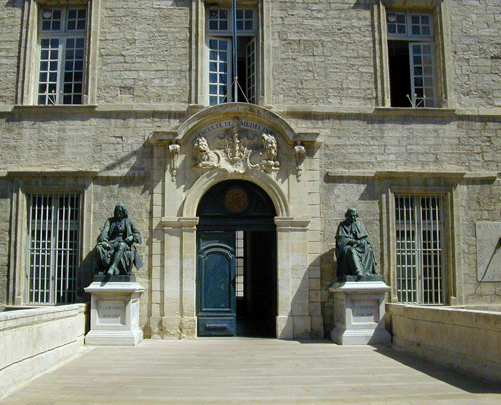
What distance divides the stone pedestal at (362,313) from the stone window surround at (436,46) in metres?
3.67

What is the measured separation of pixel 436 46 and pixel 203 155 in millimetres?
5223

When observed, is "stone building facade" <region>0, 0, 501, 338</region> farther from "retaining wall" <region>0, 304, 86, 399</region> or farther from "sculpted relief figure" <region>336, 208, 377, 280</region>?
"retaining wall" <region>0, 304, 86, 399</region>

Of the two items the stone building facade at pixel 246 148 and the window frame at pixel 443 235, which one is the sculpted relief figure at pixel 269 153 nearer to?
the stone building facade at pixel 246 148

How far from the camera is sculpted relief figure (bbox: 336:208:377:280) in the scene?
980cm

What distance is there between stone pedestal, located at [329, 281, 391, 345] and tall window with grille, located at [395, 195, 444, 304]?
1204 mm

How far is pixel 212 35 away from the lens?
37.2ft

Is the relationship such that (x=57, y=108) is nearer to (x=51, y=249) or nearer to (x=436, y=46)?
(x=51, y=249)

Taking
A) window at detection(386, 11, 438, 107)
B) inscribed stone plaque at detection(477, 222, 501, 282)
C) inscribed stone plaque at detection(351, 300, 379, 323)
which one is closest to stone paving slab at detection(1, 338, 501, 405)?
inscribed stone plaque at detection(351, 300, 379, 323)

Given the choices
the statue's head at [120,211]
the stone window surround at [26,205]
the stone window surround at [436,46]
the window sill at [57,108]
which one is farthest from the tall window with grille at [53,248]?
the stone window surround at [436,46]

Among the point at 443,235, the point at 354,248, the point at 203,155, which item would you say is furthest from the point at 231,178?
the point at 443,235

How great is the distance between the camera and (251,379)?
6898mm

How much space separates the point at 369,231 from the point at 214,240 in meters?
2.91

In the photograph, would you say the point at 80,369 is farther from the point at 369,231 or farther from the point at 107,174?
the point at 369,231

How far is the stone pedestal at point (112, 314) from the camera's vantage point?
9.39 metres
